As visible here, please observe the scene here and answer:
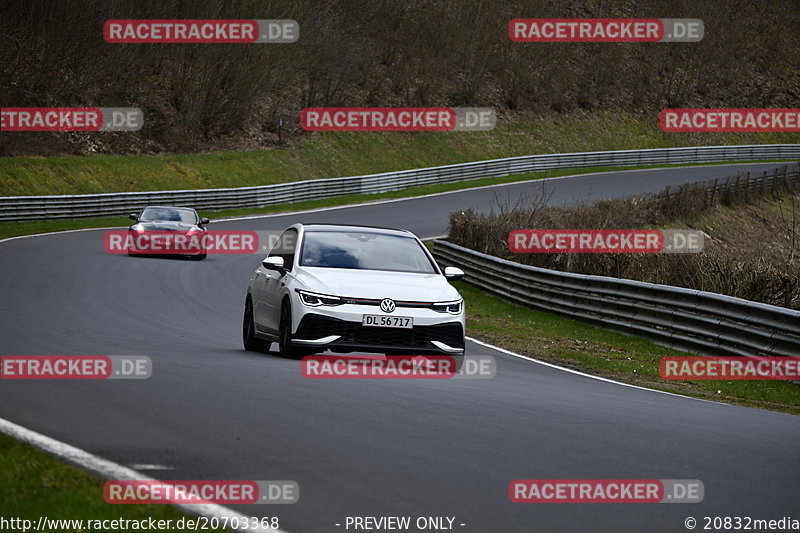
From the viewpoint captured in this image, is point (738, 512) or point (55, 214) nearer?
point (738, 512)

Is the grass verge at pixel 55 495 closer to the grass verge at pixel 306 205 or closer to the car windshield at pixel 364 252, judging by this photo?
the car windshield at pixel 364 252

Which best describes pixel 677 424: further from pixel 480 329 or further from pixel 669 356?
pixel 480 329

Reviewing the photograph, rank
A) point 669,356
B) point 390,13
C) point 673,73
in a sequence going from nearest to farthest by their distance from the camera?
point 669,356 < point 390,13 < point 673,73

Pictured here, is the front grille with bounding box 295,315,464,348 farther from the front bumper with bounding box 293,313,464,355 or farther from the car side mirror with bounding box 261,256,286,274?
the car side mirror with bounding box 261,256,286,274

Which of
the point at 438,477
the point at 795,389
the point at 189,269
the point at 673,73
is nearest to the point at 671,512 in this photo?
the point at 438,477

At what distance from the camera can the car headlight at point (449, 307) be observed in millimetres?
12398

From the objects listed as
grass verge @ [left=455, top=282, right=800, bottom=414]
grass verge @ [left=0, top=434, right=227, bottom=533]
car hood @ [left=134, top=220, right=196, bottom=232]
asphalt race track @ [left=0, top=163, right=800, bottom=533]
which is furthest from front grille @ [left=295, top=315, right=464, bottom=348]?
car hood @ [left=134, top=220, right=196, bottom=232]

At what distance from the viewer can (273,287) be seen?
1345cm

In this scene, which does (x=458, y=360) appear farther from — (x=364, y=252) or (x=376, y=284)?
(x=364, y=252)

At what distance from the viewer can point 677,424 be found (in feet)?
29.0

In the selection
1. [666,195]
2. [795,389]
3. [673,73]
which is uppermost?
[673,73]

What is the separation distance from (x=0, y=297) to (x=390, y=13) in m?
59.3

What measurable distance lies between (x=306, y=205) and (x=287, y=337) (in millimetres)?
38305

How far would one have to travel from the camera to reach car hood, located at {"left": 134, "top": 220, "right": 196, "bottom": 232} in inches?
1213
